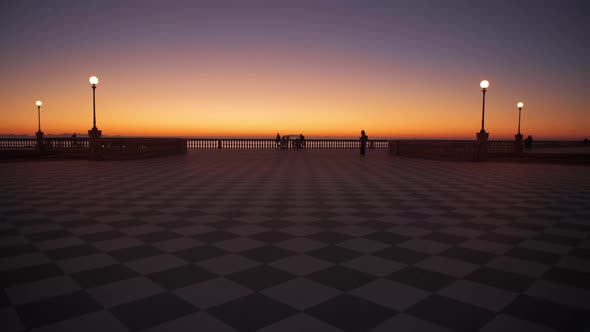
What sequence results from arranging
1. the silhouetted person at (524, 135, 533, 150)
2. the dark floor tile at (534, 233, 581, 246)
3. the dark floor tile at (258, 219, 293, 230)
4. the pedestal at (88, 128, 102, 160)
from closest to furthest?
1. the dark floor tile at (534, 233, 581, 246)
2. the dark floor tile at (258, 219, 293, 230)
3. the pedestal at (88, 128, 102, 160)
4. the silhouetted person at (524, 135, 533, 150)

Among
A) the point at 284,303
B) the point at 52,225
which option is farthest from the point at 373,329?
the point at 52,225

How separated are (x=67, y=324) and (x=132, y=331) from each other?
2.05ft

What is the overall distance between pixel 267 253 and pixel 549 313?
3274 millimetres

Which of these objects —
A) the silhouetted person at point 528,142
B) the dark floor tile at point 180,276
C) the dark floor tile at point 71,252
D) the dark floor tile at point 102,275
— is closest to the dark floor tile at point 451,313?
the dark floor tile at point 180,276

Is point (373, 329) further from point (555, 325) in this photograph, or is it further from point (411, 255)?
point (411, 255)

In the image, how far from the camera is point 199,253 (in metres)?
5.28

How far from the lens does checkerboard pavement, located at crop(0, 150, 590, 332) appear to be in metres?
3.49

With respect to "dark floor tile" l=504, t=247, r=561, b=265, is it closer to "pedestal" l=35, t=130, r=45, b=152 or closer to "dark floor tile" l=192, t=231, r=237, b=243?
"dark floor tile" l=192, t=231, r=237, b=243

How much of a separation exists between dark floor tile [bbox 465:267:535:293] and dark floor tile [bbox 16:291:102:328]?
13.4 feet

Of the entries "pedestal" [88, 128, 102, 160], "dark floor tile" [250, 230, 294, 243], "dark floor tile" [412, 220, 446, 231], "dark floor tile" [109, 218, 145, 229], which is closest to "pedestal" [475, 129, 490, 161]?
"dark floor tile" [412, 220, 446, 231]

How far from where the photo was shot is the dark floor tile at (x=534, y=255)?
503cm

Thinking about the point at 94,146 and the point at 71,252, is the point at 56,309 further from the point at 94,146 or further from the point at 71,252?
the point at 94,146

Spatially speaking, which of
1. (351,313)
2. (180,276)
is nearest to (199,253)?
(180,276)

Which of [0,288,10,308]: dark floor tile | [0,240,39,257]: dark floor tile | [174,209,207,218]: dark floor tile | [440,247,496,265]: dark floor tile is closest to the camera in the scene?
[0,288,10,308]: dark floor tile
